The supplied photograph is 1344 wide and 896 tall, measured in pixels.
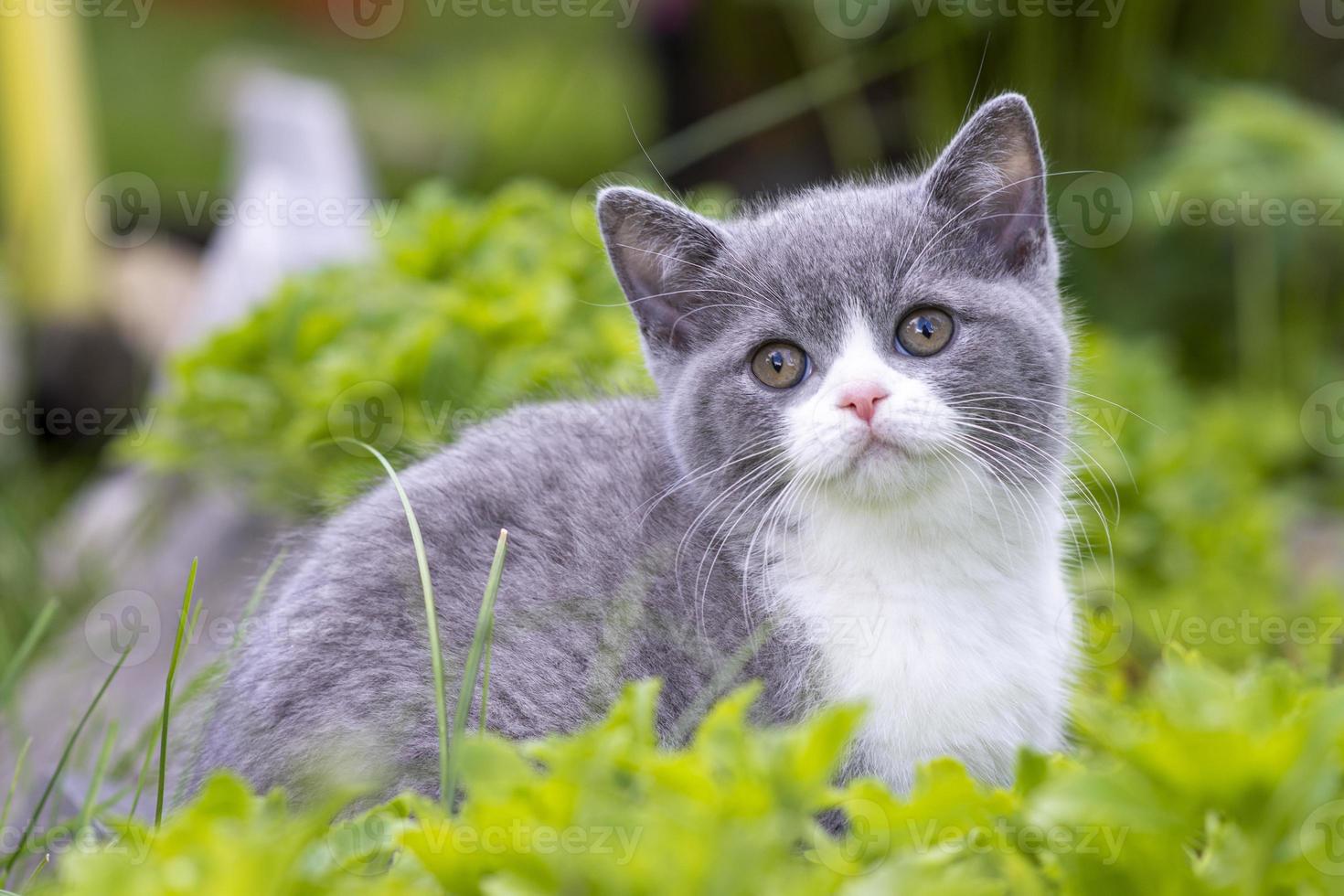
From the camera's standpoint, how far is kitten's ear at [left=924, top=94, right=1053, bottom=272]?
7.24ft

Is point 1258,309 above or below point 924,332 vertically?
below

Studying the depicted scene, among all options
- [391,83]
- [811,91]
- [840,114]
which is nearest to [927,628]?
[811,91]

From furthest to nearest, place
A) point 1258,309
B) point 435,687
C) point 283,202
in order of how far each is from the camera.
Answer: point 283,202, point 1258,309, point 435,687

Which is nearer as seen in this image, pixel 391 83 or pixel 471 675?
pixel 471 675

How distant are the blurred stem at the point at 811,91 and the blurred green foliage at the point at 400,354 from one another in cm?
167

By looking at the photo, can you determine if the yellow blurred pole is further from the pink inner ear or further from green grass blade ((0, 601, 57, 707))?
the pink inner ear

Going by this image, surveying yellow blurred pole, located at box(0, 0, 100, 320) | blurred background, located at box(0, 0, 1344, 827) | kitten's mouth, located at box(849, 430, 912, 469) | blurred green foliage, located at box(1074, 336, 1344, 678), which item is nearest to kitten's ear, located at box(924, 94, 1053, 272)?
blurred background, located at box(0, 0, 1344, 827)

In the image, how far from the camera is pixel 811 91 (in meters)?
5.67

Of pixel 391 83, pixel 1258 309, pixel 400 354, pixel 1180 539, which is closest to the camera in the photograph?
pixel 400 354

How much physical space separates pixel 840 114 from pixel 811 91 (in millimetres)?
891

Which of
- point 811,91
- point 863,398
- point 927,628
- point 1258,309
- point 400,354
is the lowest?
point 1258,309

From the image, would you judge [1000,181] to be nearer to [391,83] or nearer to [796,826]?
[796,826]

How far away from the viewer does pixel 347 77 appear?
1144 centimetres

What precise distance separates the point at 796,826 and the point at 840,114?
573cm
